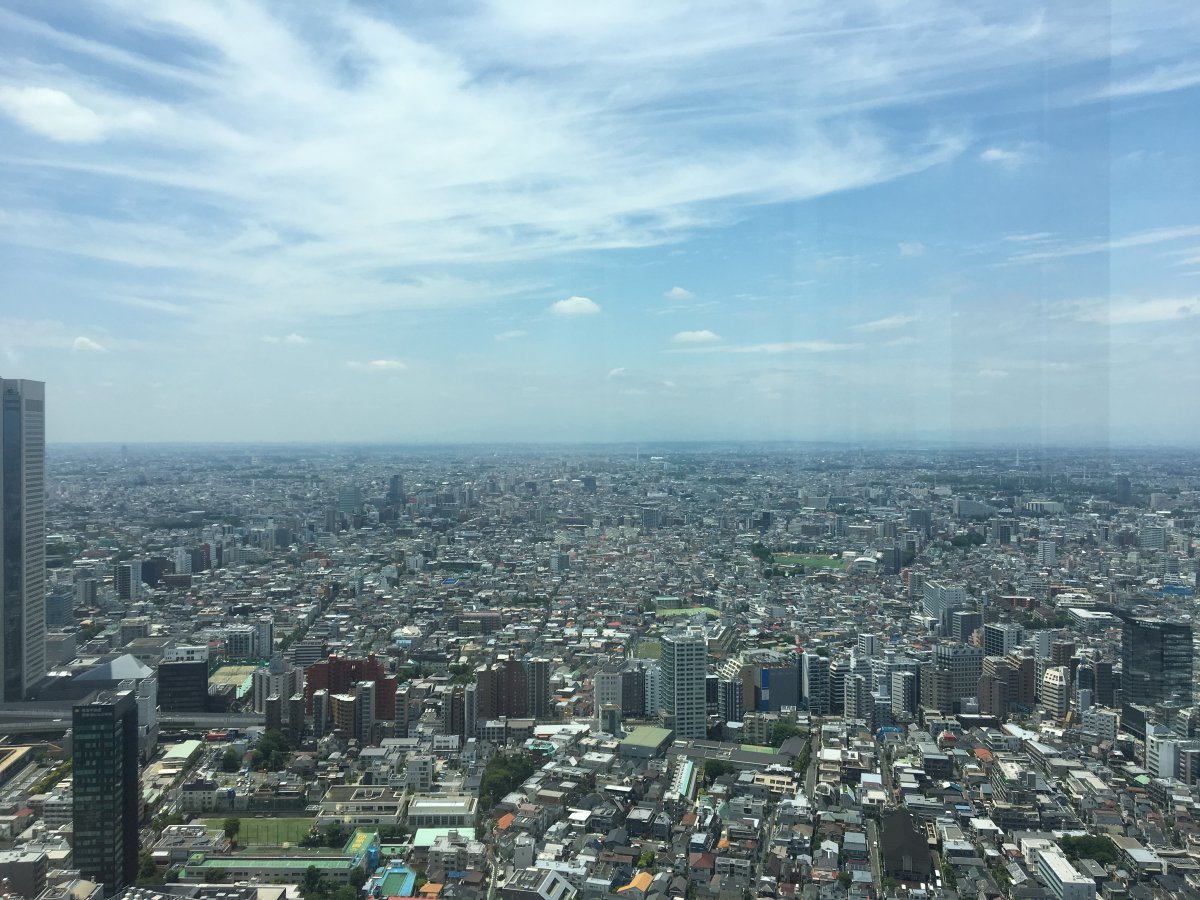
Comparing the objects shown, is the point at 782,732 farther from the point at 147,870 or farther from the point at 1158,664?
the point at 147,870

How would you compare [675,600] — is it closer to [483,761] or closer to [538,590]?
[538,590]

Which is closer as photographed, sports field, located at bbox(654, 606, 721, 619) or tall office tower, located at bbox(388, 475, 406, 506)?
sports field, located at bbox(654, 606, 721, 619)

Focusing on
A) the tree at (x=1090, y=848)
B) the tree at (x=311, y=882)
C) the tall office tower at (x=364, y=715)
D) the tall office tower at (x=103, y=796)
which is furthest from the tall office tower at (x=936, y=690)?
the tall office tower at (x=103, y=796)

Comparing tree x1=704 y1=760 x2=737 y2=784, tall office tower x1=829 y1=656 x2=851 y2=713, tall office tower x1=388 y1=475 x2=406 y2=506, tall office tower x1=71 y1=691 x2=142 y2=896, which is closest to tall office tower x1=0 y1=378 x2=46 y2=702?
tall office tower x1=71 y1=691 x2=142 y2=896

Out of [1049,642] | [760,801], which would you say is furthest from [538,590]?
[760,801]

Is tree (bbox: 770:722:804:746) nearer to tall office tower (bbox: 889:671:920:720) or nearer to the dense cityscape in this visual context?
the dense cityscape

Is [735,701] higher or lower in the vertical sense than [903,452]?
lower
